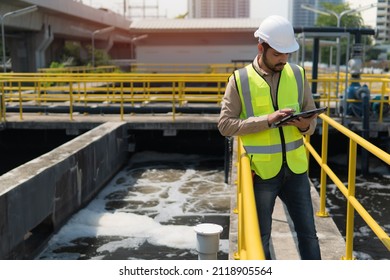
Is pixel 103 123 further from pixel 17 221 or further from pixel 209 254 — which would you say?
pixel 209 254

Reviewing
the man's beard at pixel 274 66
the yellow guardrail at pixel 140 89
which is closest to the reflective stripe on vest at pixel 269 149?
the man's beard at pixel 274 66

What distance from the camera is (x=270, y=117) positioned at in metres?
2.78

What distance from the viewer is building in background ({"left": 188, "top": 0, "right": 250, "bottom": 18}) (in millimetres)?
119750

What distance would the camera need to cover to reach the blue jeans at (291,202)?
9.86 feet

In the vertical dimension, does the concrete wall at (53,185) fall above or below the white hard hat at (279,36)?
below

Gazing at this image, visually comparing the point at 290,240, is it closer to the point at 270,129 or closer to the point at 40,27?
the point at 270,129

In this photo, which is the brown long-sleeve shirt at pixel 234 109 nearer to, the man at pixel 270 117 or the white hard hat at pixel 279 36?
the man at pixel 270 117

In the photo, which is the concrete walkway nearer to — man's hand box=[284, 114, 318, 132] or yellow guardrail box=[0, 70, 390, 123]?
man's hand box=[284, 114, 318, 132]

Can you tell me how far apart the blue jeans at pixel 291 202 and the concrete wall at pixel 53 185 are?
340 cm

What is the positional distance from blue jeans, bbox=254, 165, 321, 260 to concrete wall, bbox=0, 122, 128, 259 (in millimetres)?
3405

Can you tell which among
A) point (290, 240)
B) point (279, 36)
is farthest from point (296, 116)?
point (290, 240)

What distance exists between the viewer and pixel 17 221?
5.90 metres

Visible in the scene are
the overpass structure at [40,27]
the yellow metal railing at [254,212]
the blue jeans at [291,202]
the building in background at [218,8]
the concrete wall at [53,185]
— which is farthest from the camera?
the building in background at [218,8]

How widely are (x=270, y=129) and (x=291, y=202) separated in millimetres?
490
